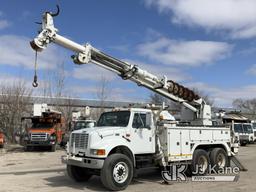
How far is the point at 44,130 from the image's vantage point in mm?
26625

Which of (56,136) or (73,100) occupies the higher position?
(73,100)

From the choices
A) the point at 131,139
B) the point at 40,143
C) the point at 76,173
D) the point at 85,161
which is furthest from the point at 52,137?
the point at 85,161

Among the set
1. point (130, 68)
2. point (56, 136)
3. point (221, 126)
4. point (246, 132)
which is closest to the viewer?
point (130, 68)

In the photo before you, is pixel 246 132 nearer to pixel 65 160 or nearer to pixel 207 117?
pixel 207 117

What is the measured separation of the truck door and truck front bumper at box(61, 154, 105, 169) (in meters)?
1.43

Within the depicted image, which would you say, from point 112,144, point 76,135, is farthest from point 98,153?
point 76,135

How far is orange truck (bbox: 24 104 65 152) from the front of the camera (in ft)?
86.6

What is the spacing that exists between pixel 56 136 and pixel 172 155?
15496 mm

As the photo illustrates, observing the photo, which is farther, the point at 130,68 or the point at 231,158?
the point at 231,158

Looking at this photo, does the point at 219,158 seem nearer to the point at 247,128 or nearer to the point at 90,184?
the point at 90,184

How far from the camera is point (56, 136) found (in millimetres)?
27203

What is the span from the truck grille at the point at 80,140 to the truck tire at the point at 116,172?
1.00 m

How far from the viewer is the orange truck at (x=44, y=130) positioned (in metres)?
26.4

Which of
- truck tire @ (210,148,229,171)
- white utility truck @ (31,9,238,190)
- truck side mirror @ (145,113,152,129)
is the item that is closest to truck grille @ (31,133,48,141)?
white utility truck @ (31,9,238,190)
